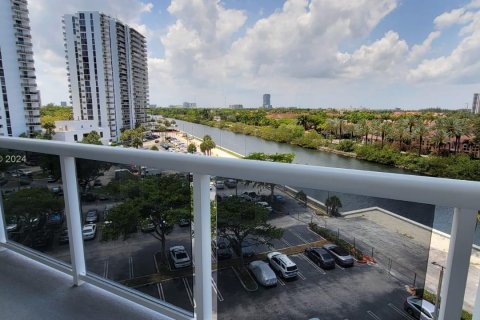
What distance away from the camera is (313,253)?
896 millimetres

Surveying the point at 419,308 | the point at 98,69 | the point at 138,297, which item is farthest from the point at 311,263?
the point at 98,69

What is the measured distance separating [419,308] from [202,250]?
0.67 m

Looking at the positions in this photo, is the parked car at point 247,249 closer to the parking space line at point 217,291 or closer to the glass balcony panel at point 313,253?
the glass balcony panel at point 313,253

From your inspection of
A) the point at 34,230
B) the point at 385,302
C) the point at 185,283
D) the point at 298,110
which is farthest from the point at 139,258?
the point at 298,110

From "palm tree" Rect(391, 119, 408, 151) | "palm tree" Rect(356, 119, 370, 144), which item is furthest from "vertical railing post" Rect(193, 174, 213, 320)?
"palm tree" Rect(356, 119, 370, 144)

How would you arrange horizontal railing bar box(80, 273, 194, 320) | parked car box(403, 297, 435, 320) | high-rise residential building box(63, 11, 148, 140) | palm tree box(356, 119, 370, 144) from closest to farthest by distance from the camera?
1. parked car box(403, 297, 435, 320)
2. horizontal railing bar box(80, 273, 194, 320)
3. palm tree box(356, 119, 370, 144)
4. high-rise residential building box(63, 11, 148, 140)

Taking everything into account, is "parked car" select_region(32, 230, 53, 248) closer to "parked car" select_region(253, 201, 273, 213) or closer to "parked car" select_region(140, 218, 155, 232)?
"parked car" select_region(140, 218, 155, 232)

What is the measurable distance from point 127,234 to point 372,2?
39508 mm

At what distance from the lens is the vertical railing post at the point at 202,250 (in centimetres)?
100

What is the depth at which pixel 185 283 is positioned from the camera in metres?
1.13

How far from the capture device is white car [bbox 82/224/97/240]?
138 cm

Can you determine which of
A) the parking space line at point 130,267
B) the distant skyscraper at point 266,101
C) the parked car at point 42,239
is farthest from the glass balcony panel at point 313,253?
the distant skyscraper at point 266,101

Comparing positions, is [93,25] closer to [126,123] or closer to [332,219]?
[126,123]

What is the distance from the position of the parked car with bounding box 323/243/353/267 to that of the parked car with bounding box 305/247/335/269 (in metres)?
0.01
